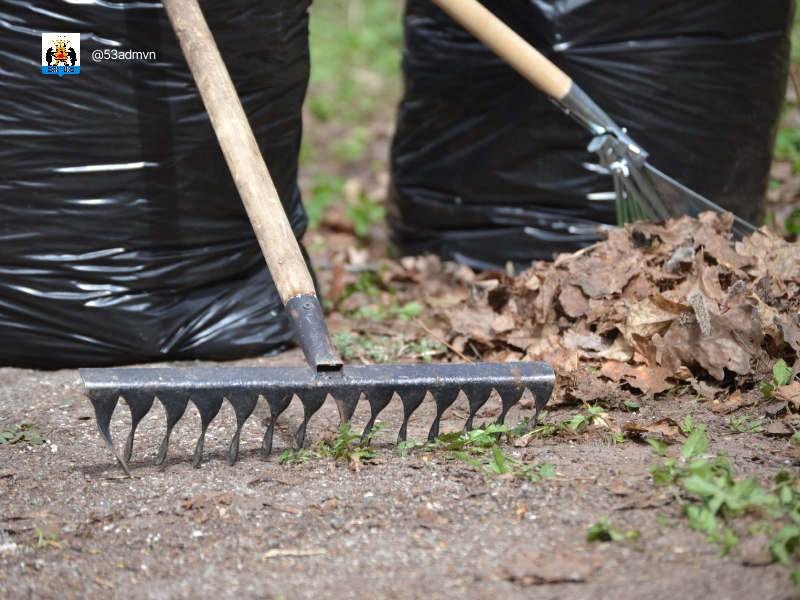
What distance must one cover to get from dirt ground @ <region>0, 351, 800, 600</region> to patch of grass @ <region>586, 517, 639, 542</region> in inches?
0.5

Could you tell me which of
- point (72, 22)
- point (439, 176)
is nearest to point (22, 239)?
point (72, 22)

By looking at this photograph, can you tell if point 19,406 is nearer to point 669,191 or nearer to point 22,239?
point 22,239

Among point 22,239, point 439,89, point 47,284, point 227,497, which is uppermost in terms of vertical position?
point 439,89

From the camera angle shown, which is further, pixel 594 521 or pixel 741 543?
pixel 594 521

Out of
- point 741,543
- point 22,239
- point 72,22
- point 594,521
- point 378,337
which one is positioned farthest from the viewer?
point 378,337

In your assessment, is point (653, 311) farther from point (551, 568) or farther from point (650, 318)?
point (551, 568)

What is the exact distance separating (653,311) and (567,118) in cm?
101

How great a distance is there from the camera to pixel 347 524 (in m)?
1.34

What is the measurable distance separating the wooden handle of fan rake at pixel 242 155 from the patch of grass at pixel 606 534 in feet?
2.53

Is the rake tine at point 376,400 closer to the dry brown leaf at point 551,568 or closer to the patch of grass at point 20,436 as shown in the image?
the dry brown leaf at point 551,568

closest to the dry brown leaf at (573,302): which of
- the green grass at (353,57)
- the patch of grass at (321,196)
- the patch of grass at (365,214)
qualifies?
the patch of grass at (365,214)

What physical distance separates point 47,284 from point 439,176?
1.55m

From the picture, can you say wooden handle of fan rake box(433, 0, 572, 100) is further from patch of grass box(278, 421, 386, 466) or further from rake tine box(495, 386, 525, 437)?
patch of grass box(278, 421, 386, 466)

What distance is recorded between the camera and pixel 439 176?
3021 millimetres
